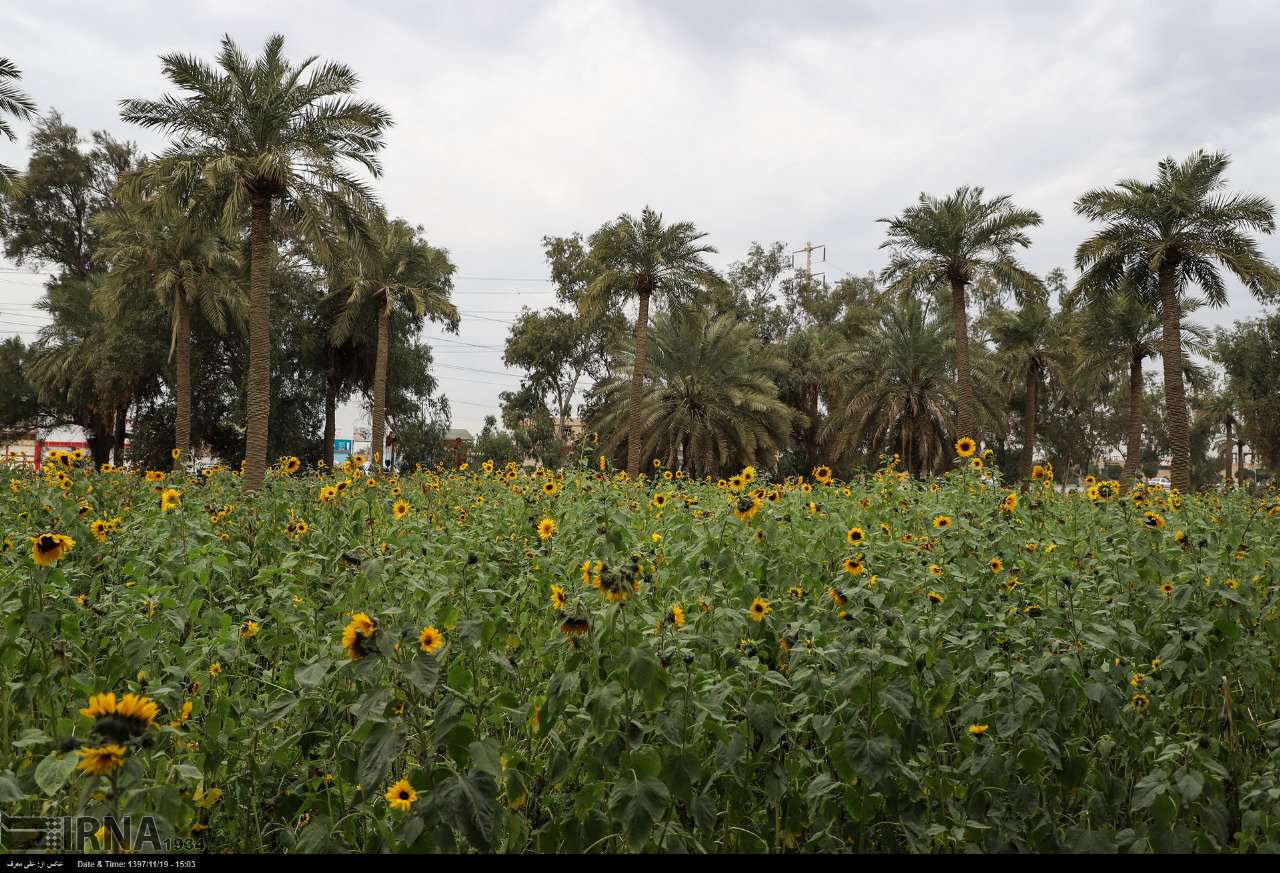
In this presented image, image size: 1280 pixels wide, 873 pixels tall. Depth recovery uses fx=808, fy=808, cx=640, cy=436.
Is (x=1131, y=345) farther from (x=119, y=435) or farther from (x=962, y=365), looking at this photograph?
(x=119, y=435)

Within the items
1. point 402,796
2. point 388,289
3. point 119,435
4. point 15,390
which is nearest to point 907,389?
point 388,289

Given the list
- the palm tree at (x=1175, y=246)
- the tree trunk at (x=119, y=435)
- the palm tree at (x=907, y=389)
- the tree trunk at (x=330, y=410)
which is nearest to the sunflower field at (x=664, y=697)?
the palm tree at (x=1175, y=246)

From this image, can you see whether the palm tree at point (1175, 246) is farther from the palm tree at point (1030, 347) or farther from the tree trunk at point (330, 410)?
the tree trunk at point (330, 410)

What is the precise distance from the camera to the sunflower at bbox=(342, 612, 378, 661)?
5.98 ft

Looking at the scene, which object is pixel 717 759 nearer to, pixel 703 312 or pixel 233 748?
pixel 233 748

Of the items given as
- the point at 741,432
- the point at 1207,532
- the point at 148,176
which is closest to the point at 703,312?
the point at 741,432

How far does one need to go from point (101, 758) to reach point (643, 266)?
70.1ft

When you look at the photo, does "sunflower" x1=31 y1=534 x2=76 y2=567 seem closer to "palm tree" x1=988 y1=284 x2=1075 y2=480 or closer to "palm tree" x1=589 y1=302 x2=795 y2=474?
"palm tree" x1=589 y1=302 x2=795 y2=474

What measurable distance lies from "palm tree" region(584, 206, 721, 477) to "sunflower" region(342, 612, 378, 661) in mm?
20033

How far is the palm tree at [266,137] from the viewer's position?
14000mm

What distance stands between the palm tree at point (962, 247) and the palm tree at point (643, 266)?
5.20m

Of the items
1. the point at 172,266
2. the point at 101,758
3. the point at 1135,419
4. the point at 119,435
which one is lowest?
the point at 101,758

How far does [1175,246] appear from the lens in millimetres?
18188

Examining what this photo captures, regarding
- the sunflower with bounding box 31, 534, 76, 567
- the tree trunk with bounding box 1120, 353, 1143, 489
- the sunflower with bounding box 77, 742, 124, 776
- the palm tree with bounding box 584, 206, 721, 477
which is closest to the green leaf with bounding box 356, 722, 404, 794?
the sunflower with bounding box 77, 742, 124, 776
